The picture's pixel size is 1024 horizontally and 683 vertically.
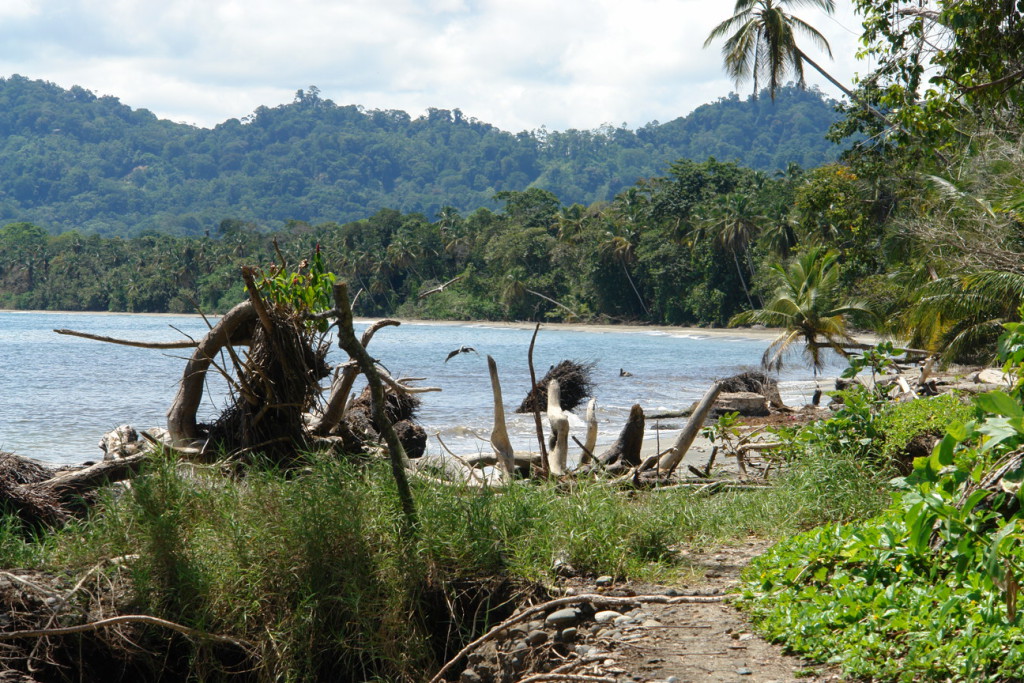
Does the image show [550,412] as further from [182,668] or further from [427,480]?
[182,668]

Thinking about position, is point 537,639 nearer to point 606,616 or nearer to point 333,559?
point 606,616

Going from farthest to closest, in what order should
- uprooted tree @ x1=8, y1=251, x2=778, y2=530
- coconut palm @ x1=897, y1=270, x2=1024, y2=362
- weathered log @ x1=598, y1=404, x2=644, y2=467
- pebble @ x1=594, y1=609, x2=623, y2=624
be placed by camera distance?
coconut palm @ x1=897, y1=270, x2=1024, y2=362, weathered log @ x1=598, y1=404, x2=644, y2=467, uprooted tree @ x1=8, y1=251, x2=778, y2=530, pebble @ x1=594, y1=609, x2=623, y2=624

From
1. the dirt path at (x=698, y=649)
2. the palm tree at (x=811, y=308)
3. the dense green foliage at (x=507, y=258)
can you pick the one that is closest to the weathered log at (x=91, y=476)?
the dirt path at (x=698, y=649)

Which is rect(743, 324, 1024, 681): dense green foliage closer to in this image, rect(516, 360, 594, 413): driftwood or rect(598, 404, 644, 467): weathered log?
rect(598, 404, 644, 467): weathered log

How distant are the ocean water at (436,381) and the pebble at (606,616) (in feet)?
11.3

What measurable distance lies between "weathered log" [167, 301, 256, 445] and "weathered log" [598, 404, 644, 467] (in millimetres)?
3866

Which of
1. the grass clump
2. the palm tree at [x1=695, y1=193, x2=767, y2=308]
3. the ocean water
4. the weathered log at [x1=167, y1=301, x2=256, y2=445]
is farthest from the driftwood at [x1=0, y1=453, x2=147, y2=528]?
the palm tree at [x1=695, y1=193, x2=767, y2=308]

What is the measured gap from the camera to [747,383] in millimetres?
21641

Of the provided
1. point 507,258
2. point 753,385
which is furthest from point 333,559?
point 507,258

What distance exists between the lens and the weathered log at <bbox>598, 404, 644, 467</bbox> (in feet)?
29.9

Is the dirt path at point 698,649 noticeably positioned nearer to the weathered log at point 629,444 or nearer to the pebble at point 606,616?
the pebble at point 606,616

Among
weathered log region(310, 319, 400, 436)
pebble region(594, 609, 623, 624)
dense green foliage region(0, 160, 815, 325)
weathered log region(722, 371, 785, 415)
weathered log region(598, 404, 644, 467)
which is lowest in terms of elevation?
weathered log region(722, 371, 785, 415)

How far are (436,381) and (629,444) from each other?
20884 millimetres

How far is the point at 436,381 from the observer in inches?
1175
